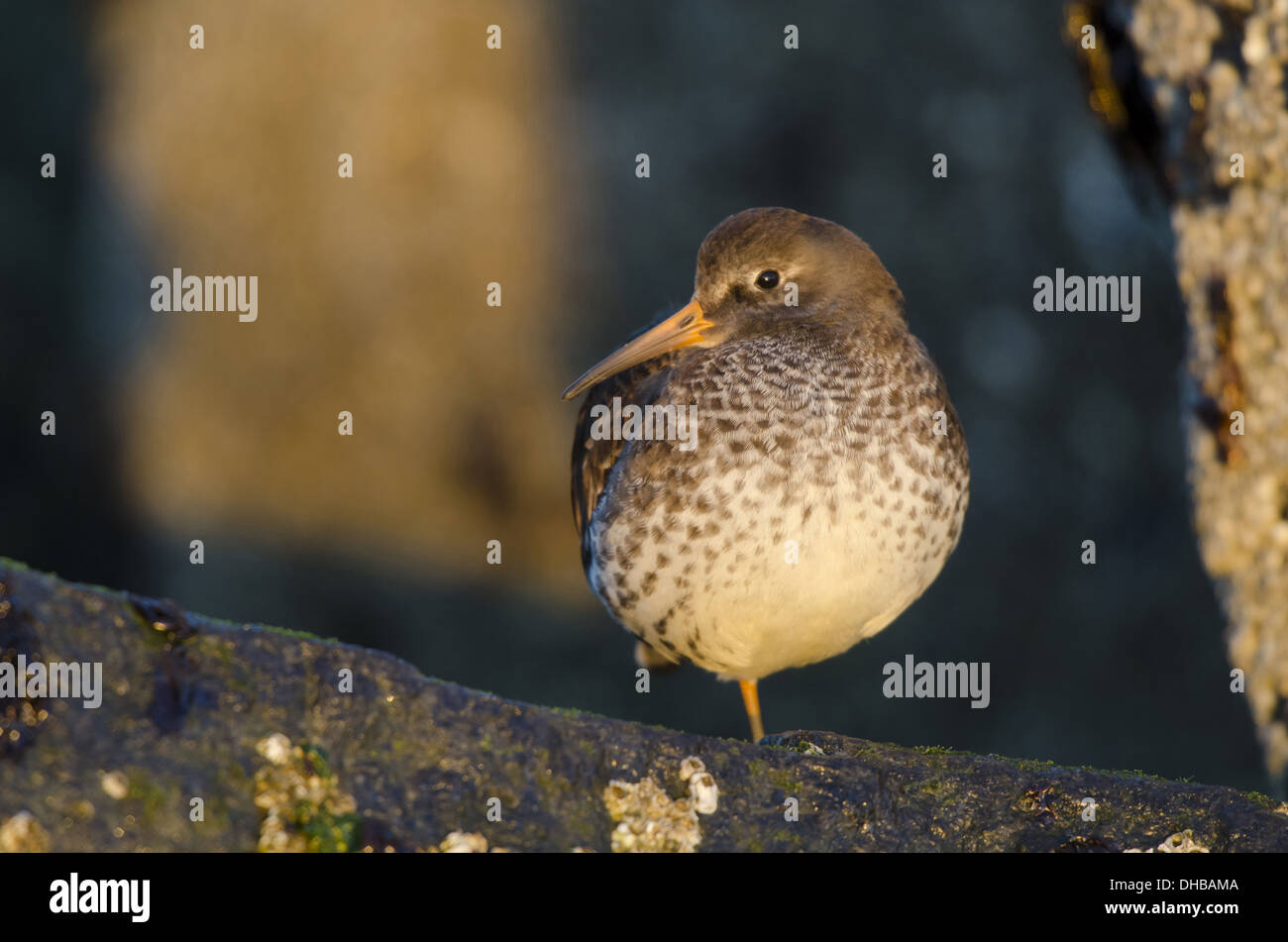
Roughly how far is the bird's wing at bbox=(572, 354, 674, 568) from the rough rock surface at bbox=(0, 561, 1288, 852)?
1.97 meters

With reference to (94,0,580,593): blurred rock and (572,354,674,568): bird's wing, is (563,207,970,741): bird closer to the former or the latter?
(572,354,674,568): bird's wing

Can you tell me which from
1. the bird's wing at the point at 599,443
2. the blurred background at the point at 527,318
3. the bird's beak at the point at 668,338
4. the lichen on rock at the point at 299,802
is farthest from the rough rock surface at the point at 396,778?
the blurred background at the point at 527,318

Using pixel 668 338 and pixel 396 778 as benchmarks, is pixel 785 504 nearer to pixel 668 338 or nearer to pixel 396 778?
pixel 668 338

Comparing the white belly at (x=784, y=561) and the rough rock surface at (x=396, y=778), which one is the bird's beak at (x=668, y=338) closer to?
the white belly at (x=784, y=561)

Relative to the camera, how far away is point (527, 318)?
8070mm

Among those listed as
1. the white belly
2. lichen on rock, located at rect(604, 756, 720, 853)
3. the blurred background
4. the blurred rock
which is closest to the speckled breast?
the white belly

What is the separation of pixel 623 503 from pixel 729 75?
3.44 m

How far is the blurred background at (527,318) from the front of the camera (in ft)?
25.1

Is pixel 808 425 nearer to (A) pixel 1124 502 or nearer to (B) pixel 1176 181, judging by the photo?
(B) pixel 1176 181

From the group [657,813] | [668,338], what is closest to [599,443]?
[668,338]

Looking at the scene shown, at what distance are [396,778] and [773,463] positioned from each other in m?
2.07

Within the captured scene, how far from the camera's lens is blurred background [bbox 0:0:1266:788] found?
764cm

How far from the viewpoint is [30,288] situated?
29.1ft

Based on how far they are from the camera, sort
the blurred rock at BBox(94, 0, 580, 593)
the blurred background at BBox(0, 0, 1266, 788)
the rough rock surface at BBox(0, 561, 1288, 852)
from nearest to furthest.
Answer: the rough rock surface at BBox(0, 561, 1288, 852) → the blurred background at BBox(0, 0, 1266, 788) → the blurred rock at BBox(94, 0, 580, 593)
